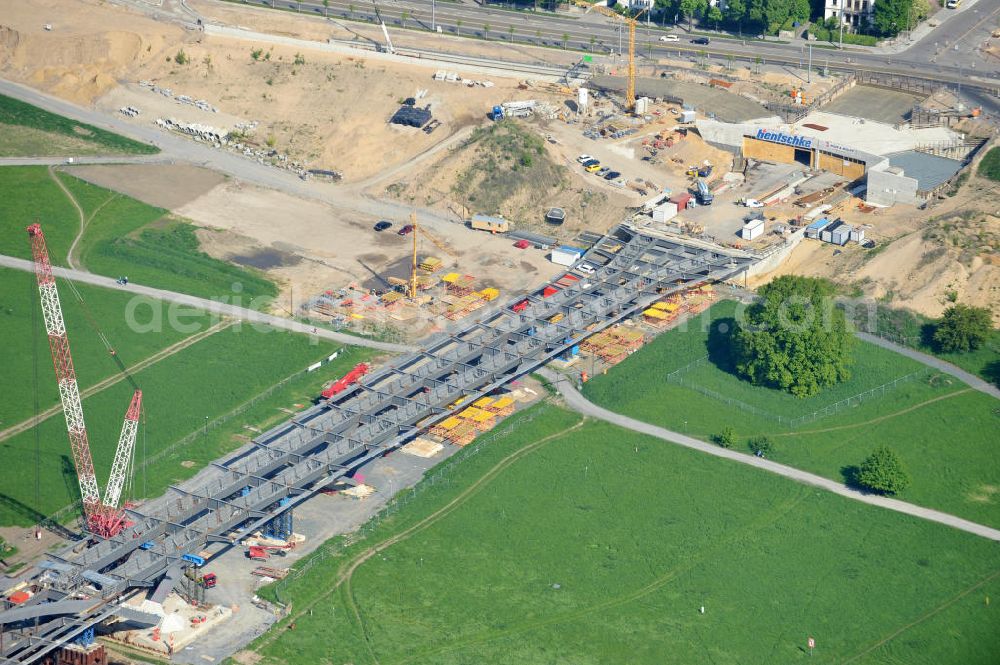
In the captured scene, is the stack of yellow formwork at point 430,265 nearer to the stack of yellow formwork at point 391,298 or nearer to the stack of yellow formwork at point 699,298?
the stack of yellow formwork at point 391,298

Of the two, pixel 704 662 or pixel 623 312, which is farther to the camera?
pixel 623 312

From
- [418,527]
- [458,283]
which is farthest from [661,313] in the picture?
[418,527]

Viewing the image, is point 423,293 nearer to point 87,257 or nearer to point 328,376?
point 328,376

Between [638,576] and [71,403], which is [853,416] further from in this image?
[71,403]

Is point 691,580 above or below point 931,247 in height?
below

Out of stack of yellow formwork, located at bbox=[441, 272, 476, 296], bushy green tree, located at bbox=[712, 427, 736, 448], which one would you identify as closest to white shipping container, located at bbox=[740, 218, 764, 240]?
stack of yellow formwork, located at bbox=[441, 272, 476, 296]

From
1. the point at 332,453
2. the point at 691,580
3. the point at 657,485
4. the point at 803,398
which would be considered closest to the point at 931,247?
the point at 803,398

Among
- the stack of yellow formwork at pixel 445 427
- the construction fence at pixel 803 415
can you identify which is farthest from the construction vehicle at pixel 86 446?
the construction fence at pixel 803 415
